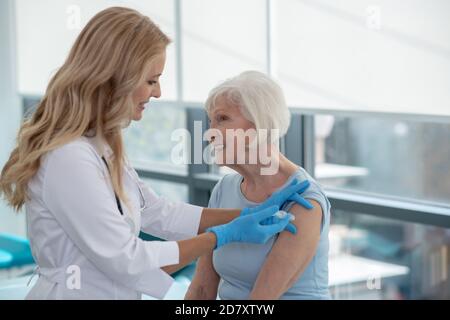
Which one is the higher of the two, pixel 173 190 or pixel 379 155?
pixel 379 155

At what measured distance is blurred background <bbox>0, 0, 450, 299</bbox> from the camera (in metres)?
2.50

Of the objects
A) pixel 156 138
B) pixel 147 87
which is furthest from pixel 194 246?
pixel 156 138

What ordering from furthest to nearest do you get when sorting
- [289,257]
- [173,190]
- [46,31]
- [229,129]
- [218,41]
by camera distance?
[46,31], [173,190], [218,41], [229,129], [289,257]

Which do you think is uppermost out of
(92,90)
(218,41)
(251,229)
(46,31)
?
(46,31)

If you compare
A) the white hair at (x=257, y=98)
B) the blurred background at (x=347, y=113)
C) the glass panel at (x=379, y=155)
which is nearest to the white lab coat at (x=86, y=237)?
the white hair at (x=257, y=98)

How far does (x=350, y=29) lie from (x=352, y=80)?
183 mm

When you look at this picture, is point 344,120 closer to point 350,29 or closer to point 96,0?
point 350,29

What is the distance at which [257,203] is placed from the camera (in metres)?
1.96

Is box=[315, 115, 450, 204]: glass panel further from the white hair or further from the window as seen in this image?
the white hair

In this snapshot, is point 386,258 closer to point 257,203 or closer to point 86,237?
point 257,203

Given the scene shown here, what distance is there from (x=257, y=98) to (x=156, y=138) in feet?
7.65

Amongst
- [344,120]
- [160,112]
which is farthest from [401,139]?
[160,112]

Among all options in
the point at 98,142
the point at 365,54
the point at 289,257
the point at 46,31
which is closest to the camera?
the point at 98,142

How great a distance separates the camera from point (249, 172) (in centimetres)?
196
